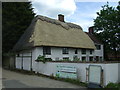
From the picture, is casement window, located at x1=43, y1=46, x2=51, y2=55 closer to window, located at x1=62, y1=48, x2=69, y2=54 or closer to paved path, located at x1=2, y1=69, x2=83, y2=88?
window, located at x1=62, y1=48, x2=69, y2=54

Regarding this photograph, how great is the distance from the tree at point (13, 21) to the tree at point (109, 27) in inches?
657

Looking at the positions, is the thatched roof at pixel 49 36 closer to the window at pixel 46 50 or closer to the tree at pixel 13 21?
the window at pixel 46 50

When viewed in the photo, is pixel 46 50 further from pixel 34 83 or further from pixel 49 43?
pixel 34 83

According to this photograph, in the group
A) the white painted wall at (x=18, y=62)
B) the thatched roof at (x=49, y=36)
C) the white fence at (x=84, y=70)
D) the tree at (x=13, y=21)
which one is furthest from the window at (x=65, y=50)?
the white fence at (x=84, y=70)

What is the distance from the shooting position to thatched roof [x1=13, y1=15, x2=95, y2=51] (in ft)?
76.3

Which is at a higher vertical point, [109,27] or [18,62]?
[109,27]

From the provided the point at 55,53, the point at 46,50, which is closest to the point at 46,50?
the point at 46,50

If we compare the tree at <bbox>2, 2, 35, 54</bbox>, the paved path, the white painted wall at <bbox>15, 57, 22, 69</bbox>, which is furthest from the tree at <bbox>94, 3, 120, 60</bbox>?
the paved path

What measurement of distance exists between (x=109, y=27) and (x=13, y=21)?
20.6 metres

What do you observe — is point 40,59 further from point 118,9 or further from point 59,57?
point 118,9

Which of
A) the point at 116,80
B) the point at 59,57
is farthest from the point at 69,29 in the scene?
the point at 116,80

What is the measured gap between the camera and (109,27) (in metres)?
36.2

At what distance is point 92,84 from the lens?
38.1 ft

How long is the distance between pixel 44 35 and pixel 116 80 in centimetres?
1370
